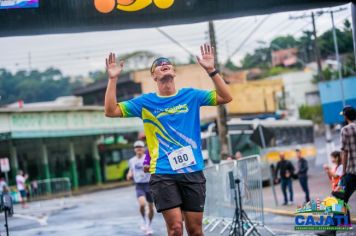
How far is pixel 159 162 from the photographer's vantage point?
17.1 ft

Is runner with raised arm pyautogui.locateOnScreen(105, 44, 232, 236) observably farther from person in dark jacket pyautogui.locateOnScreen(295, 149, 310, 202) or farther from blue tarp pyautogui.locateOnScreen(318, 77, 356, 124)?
blue tarp pyautogui.locateOnScreen(318, 77, 356, 124)

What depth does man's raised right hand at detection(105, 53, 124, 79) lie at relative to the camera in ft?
17.2

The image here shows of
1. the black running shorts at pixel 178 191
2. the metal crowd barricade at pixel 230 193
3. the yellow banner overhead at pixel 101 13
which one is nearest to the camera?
the black running shorts at pixel 178 191

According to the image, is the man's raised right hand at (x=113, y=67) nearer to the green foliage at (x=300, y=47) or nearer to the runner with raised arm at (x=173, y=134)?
the runner with raised arm at (x=173, y=134)

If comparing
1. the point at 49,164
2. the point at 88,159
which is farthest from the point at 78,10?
the point at 88,159

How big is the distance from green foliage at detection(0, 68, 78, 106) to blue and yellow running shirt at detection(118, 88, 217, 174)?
28.7m

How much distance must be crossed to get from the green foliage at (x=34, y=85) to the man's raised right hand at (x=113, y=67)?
28.6 meters

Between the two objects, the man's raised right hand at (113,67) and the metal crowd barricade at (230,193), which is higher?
the man's raised right hand at (113,67)

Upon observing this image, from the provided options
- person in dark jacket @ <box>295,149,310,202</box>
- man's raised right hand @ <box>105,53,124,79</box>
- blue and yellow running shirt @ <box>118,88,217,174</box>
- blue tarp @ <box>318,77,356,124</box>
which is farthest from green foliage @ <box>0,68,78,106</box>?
blue and yellow running shirt @ <box>118,88,217,174</box>

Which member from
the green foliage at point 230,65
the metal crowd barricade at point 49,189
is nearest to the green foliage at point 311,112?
the green foliage at point 230,65

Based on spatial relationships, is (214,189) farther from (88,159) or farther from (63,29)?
(88,159)

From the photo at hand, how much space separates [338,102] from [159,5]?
21927 mm

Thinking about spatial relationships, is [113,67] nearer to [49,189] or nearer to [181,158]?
[181,158]

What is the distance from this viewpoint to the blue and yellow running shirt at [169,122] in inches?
206
